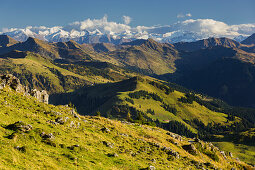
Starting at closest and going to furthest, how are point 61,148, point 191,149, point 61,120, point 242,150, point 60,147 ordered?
point 61,148
point 60,147
point 61,120
point 191,149
point 242,150

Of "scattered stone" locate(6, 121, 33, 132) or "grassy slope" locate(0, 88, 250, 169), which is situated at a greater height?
"scattered stone" locate(6, 121, 33, 132)

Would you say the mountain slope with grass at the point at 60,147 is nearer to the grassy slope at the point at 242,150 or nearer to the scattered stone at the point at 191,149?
the scattered stone at the point at 191,149

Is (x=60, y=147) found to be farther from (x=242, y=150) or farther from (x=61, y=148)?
(x=242, y=150)

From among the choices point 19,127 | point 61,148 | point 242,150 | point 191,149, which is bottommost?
point 242,150

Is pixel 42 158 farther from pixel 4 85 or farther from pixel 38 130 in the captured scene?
pixel 4 85

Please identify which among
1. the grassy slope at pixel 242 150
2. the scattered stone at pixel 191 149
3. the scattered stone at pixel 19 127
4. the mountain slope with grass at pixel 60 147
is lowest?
the grassy slope at pixel 242 150

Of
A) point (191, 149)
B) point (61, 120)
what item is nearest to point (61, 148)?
point (61, 120)

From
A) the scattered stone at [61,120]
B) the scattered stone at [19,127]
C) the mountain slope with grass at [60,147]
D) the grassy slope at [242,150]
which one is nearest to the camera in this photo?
the mountain slope with grass at [60,147]

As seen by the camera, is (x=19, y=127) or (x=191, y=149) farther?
(x=191, y=149)

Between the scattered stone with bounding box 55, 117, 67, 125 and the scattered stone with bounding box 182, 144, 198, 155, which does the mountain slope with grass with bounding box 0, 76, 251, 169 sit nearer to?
the scattered stone with bounding box 55, 117, 67, 125

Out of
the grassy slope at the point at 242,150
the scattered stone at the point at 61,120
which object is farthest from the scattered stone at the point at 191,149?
the grassy slope at the point at 242,150

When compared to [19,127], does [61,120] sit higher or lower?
lower

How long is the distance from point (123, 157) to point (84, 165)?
37.8 ft

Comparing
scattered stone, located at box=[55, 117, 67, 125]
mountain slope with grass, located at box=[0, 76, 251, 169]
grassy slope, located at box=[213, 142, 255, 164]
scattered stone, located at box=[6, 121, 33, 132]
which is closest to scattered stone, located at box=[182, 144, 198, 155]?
mountain slope with grass, located at box=[0, 76, 251, 169]
